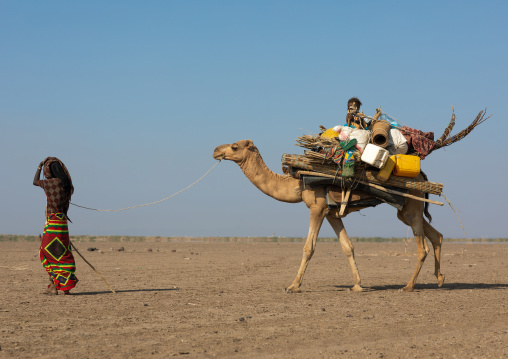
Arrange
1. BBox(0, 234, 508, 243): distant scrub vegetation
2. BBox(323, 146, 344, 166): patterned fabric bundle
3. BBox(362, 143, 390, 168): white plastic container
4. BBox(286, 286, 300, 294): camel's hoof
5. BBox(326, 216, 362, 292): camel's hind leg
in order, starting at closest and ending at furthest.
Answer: BBox(362, 143, 390, 168): white plastic container < BBox(323, 146, 344, 166): patterned fabric bundle < BBox(286, 286, 300, 294): camel's hoof < BBox(326, 216, 362, 292): camel's hind leg < BBox(0, 234, 508, 243): distant scrub vegetation

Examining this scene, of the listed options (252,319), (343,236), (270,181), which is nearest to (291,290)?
(343,236)

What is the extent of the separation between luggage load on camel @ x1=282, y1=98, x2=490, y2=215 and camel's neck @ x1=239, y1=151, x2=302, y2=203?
1.09ft

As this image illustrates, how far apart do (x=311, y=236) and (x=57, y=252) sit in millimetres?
5047

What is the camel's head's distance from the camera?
13133mm

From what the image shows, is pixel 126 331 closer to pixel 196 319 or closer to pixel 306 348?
pixel 196 319

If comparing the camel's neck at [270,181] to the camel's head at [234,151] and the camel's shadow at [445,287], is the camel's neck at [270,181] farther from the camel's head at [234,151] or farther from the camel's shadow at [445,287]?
the camel's shadow at [445,287]

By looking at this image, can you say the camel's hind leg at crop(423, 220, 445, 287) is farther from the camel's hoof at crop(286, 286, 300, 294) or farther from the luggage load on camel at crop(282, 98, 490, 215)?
the camel's hoof at crop(286, 286, 300, 294)

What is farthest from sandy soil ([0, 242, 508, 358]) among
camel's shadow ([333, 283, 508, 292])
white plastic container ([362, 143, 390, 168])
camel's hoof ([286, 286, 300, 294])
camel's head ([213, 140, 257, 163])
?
camel's head ([213, 140, 257, 163])

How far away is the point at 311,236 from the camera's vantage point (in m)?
12.6

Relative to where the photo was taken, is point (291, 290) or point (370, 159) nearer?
point (370, 159)

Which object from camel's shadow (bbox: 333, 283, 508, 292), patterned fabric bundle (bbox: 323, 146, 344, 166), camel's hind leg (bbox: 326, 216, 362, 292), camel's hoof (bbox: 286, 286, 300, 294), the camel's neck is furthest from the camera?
camel's shadow (bbox: 333, 283, 508, 292)

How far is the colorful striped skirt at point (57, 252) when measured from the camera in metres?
11.9

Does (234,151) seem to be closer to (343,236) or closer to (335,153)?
(335,153)

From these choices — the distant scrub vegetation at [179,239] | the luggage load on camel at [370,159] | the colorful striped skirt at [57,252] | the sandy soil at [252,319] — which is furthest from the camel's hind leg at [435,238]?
the distant scrub vegetation at [179,239]
